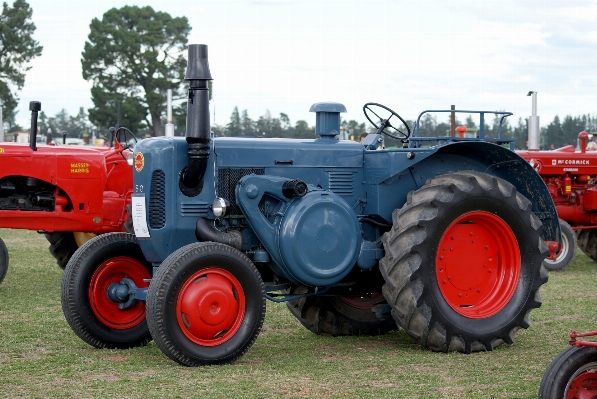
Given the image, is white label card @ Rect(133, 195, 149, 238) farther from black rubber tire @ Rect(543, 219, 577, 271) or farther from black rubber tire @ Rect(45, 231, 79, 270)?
black rubber tire @ Rect(543, 219, 577, 271)

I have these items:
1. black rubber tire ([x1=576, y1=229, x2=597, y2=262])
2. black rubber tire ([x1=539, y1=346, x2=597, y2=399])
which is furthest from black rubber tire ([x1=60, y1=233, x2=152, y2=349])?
black rubber tire ([x1=576, y1=229, x2=597, y2=262])

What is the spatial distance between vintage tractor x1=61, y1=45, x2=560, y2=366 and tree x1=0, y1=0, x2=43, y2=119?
45932 mm

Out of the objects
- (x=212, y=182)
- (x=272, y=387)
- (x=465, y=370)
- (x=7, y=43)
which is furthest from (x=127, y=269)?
(x=7, y=43)

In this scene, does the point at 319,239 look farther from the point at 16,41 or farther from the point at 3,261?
the point at 16,41

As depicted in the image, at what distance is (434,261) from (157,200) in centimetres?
199

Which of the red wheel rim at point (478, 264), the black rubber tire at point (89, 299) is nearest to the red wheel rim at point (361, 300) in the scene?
the red wheel rim at point (478, 264)

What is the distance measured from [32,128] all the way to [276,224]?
5083mm

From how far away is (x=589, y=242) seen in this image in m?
13.6

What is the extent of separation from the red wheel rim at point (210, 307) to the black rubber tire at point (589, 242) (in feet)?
28.7

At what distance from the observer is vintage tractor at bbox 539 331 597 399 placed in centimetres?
411

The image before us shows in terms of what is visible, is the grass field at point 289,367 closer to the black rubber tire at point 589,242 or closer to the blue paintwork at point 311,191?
the blue paintwork at point 311,191

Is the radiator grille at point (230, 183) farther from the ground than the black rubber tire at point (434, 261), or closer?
farther from the ground

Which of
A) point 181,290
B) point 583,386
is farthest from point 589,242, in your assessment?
point 583,386

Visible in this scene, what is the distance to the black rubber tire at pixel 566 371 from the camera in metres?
4.10
